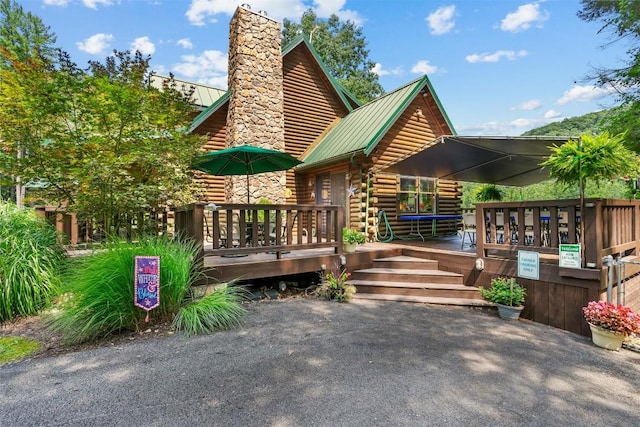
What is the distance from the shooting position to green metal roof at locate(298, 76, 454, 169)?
8594 millimetres

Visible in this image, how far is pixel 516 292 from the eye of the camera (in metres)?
4.80

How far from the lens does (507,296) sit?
4.79 meters

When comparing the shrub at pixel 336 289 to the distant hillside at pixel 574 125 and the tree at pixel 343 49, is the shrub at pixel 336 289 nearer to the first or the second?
the tree at pixel 343 49

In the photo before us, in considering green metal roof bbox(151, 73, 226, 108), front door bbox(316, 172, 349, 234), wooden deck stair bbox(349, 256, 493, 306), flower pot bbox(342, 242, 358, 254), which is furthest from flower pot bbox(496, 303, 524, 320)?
green metal roof bbox(151, 73, 226, 108)

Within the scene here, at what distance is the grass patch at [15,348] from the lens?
3.40m

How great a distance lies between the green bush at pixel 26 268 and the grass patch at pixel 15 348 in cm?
73

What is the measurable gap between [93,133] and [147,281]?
3001mm

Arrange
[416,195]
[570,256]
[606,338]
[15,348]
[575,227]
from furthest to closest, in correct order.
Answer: [416,195], [575,227], [570,256], [606,338], [15,348]

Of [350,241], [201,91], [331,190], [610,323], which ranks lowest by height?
[610,323]

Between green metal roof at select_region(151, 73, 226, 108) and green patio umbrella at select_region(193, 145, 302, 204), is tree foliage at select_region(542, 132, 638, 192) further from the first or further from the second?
green metal roof at select_region(151, 73, 226, 108)

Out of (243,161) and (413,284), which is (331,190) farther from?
(413,284)

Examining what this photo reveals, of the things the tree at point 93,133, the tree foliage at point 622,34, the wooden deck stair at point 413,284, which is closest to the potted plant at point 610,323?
the wooden deck stair at point 413,284

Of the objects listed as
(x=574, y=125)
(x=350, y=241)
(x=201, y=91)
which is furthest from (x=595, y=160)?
(x=574, y=125)

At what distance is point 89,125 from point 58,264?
7.48 ft
